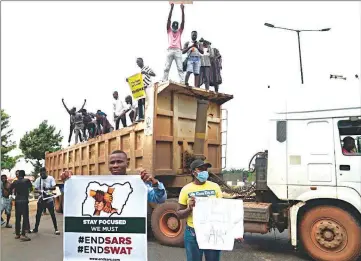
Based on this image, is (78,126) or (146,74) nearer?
(146,74)

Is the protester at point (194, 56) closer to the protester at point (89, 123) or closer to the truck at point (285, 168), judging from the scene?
the truck at point (285, 168)

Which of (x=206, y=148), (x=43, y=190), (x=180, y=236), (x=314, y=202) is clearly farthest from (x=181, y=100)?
(x=43, y=190)

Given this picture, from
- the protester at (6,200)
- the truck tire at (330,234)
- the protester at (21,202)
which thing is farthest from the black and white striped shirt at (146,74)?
the protester at (6,200)

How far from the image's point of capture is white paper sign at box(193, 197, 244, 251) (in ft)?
12.0

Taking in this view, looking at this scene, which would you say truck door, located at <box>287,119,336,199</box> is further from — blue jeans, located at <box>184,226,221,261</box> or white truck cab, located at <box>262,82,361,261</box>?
blue jeans, located at <box>184,226,221,261</box>

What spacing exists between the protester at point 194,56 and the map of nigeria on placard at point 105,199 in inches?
224

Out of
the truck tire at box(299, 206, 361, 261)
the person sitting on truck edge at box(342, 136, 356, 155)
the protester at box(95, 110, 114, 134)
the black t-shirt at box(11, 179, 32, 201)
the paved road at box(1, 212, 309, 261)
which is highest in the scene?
the protester at box(95, 110, 114, 134)

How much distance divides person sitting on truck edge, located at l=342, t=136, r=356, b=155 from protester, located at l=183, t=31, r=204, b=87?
152 inches

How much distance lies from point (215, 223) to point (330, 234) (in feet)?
9.89

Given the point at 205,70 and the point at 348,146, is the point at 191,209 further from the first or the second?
the point at 205,70

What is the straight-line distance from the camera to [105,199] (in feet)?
11.1

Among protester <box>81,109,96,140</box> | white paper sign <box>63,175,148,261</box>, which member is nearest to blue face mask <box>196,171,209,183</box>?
white paper sign <box>63,175,148,261</box>

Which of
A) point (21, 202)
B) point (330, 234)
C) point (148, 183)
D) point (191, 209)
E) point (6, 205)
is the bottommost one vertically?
point (6, 205)

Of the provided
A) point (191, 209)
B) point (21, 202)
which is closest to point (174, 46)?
point (21, 202)
